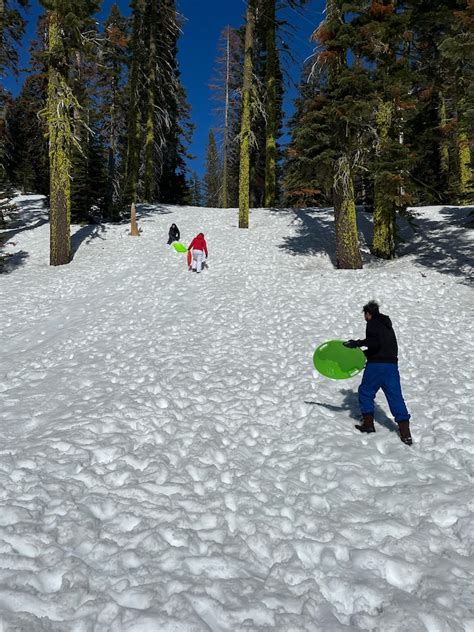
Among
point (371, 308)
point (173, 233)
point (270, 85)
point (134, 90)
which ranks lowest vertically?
point (371, 308)

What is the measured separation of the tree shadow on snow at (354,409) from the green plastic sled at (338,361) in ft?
1.11

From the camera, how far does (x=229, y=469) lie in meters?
5.16

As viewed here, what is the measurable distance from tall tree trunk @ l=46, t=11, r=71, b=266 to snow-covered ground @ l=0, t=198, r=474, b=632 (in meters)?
4.35

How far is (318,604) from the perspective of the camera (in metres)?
3.24

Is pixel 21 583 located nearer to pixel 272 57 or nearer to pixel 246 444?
pixel 246 444

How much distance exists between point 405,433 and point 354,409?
1.24 meters

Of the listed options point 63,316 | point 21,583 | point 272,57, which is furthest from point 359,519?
point 272,57

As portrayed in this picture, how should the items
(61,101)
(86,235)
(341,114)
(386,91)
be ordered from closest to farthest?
(341,114)
(386,91)
(61,101)
(86,235)

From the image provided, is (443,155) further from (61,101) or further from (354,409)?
(354,409)

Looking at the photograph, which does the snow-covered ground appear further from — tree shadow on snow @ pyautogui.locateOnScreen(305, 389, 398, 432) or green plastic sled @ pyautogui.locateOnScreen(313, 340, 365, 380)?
green plastic sled @ pyautogui.locateOnScreen(313, 340, 365, 380)

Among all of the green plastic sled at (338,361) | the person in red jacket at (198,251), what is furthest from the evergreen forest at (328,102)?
the green plastic sled at (338,361)

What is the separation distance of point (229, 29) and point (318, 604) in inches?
1337

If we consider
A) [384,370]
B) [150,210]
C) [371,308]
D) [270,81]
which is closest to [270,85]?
[270,81]

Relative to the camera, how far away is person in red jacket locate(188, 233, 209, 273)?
14.2 meters
